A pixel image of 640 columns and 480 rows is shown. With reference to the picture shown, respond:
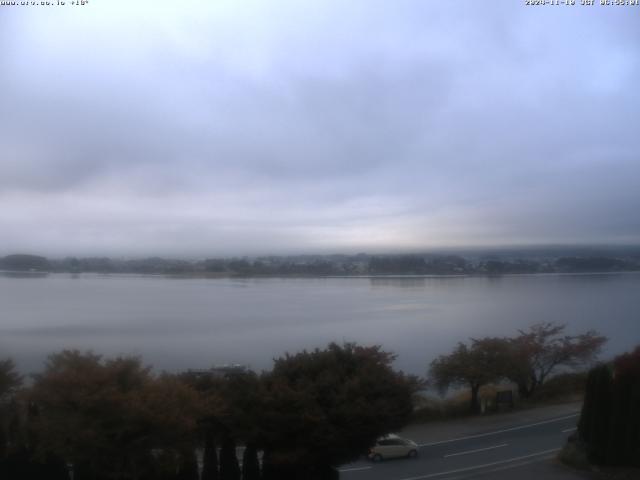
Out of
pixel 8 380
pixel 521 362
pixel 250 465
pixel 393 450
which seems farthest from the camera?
pixel 521 362

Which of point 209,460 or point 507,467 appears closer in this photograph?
point 209,460

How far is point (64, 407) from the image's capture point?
8.80 m

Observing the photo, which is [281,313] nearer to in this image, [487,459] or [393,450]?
[393,450]

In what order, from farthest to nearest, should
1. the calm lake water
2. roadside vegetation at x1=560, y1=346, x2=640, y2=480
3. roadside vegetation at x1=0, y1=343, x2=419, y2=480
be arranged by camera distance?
the calm lake water < roadside vegetation at x1=560, y1=346, x2=640, y2=480 < roadside vegetation at x1=0, y1=343, x2=419, y2=480

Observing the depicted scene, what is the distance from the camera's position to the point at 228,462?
10.4m

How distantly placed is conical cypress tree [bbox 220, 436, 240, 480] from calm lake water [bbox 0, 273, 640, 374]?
6359mm

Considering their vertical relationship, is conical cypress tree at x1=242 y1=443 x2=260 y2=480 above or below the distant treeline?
below

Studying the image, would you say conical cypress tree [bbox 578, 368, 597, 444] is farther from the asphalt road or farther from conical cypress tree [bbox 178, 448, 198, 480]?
conical cypress tree [bbox 178, 448, 198, 480]

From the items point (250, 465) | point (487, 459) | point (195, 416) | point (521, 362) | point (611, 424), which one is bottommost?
point (487, 459)

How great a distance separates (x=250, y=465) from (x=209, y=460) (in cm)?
72

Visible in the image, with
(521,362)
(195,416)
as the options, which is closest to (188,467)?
(195,416)

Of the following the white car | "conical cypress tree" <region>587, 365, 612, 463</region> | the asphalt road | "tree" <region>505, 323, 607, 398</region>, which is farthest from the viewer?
"tree" <region>505, 323, 607, 398</region>

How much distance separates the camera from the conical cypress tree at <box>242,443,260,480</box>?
34.7ft

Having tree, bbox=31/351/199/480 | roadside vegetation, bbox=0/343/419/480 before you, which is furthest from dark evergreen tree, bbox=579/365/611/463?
tree, bbox=31/351/199/480
